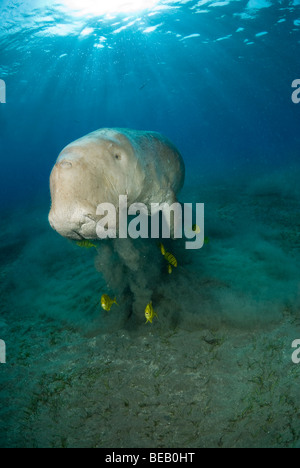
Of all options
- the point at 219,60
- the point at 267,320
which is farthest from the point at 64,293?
the point at 219,60

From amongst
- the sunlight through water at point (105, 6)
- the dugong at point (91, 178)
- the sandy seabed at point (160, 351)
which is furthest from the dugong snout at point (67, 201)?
the sunlight through water at point (105, 6)

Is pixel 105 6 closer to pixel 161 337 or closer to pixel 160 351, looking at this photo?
pixel 161 337

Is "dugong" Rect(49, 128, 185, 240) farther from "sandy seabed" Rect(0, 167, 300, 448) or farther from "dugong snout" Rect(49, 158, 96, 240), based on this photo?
"sandy seabed" Rect(0, 167, 300, 448)

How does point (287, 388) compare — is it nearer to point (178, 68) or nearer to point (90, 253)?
point (90, 253)

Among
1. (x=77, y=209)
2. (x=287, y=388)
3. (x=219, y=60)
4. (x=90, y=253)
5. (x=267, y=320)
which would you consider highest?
(x=219, y=60)

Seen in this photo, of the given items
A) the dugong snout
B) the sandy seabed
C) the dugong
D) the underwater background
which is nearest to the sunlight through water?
the underwater background

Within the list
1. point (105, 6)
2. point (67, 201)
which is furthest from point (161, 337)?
point (105, 6)

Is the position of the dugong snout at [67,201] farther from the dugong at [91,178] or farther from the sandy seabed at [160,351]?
the sandy seabed at [160,351]

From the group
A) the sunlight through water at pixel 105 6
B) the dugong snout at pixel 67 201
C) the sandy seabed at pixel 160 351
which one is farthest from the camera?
the sunlight through water at pixel 105 6

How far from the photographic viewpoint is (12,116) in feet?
131

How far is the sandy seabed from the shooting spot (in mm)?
2855

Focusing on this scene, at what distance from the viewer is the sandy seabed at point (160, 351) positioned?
286cm

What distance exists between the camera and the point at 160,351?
3.89 meters

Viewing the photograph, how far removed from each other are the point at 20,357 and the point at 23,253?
6024 mm
